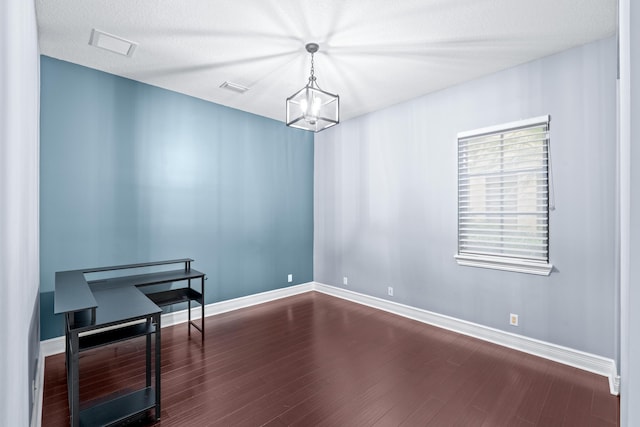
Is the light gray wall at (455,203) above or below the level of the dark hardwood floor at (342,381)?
above

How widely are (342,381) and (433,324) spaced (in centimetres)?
174

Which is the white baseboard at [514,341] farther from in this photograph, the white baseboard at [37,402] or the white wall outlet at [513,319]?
the white baseboard at [37,402]

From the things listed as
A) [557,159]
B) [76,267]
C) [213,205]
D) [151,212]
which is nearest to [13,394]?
[76,267]

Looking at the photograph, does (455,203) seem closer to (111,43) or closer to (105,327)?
(105,327)

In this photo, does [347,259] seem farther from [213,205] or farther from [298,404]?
[298,404]

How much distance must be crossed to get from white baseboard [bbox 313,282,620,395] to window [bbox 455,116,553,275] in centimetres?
71

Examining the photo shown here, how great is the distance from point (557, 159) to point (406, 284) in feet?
7.24

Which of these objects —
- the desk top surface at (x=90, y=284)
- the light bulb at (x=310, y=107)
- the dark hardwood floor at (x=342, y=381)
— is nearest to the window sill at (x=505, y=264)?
the dark hardwood floor at (x=342, y=381)

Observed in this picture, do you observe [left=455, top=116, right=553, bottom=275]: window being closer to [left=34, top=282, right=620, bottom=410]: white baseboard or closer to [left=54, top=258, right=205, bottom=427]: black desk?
[left=34, top=282, right=620, bottom=410]: white baseboard

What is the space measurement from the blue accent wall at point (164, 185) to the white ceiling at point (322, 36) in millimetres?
399

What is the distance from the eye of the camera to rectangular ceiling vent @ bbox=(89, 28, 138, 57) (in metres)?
2.59

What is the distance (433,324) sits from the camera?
372cm

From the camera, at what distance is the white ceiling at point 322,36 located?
2.26 meters

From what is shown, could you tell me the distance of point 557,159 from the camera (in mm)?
2830
